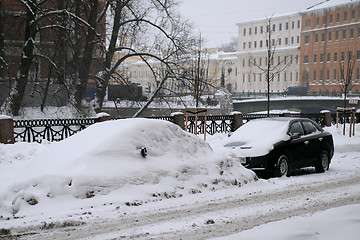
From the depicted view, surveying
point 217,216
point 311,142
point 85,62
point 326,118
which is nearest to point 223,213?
point 217,216

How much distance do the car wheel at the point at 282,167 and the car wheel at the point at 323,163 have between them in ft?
4.94

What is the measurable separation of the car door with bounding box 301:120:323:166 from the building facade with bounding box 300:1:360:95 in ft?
239

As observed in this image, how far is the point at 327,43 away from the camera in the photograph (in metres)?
91.3

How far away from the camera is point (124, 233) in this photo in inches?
260

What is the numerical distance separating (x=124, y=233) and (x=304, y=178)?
671cm

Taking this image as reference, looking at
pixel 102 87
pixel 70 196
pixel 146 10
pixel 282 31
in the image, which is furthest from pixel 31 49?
pixel 282 31

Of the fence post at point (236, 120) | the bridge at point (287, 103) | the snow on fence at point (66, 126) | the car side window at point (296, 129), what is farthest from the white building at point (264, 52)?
the car side window at point (296, 129)

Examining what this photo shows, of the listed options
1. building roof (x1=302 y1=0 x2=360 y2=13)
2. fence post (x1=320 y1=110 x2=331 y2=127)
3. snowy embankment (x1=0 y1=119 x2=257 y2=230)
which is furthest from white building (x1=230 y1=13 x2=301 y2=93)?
snowy embankment (x1=0 y1=119 x2=257 y2=230)

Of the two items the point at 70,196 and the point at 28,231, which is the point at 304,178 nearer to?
the point at 70,196

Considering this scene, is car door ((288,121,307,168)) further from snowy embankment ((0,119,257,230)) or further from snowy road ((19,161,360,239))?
snowy embankment ((0,119,257,230))

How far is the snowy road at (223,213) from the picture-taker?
664 cm

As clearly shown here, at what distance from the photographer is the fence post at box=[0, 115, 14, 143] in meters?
16.2

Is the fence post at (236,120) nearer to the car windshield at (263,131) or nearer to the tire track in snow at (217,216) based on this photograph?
the car windshield at (263,131)

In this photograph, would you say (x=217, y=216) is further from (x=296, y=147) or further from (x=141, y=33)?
(x=141, y=33)
